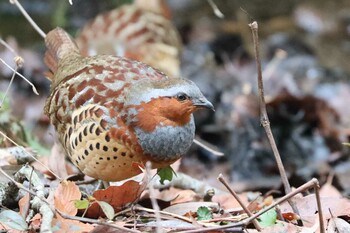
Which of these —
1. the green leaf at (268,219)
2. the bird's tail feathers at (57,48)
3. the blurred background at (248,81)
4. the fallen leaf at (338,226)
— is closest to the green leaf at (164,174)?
the green leaf at (268,219)

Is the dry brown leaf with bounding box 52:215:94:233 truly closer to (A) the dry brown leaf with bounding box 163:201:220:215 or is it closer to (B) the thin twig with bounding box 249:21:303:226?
(A) the dry brown leaf with bounding box 163:201:220:215

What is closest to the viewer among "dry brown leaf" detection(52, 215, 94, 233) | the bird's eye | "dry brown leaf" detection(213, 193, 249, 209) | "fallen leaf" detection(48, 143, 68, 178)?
"dry brown leaf" detection(52, 215, 94, 233)

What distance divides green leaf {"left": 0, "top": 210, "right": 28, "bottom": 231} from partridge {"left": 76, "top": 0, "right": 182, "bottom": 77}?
5104mm

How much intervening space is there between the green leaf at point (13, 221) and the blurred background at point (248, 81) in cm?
201

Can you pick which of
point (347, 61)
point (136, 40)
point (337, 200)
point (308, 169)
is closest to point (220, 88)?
point (136, 40)

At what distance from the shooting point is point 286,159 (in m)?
7.42

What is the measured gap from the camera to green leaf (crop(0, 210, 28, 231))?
10.0 feet

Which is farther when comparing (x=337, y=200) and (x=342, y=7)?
(x=342, y=7)

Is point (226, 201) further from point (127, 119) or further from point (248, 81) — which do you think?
point (248, 81)

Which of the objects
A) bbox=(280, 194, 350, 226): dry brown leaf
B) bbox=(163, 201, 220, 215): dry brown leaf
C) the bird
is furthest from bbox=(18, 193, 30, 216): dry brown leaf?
bbox=(280, 194, 350, 226): dry brown leaf

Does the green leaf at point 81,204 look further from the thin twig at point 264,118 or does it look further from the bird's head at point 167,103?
the thin twig at point 264,118

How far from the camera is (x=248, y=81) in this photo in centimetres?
905

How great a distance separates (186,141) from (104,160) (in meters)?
0.40

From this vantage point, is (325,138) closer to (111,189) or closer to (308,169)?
(308,169)
